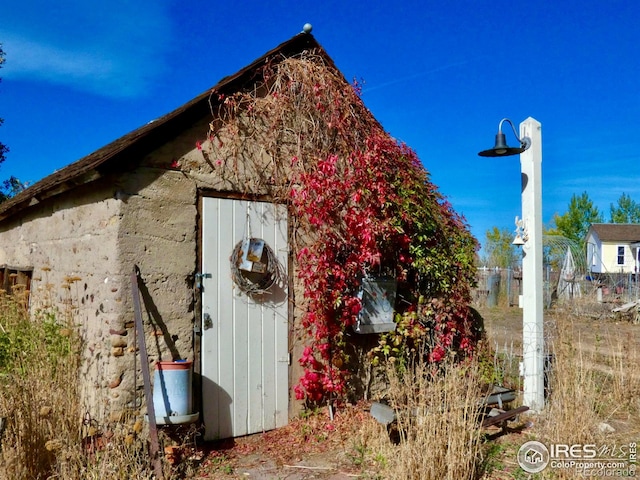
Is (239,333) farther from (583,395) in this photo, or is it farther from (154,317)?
(583,395)

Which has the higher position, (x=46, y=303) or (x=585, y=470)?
(x=46, y=303)

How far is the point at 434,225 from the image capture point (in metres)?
6.75

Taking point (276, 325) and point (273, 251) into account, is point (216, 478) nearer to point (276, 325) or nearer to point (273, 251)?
point (276, 325)

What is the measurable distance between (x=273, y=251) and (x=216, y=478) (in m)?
2.44

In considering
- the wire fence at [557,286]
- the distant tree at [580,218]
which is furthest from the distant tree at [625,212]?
the wire fence at [557,286]

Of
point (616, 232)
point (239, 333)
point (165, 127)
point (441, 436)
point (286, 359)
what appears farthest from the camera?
point (616, 232)

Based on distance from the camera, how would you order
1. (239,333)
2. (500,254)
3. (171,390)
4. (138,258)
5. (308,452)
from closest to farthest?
(171,390) < (138,258) < (308,452) < (239,333) < (500,254)

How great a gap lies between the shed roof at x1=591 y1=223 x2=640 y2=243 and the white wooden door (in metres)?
38.0

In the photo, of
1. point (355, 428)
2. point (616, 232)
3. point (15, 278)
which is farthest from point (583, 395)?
point (616, 232)

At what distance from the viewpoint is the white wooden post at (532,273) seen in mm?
5941

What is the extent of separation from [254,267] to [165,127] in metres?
1.73

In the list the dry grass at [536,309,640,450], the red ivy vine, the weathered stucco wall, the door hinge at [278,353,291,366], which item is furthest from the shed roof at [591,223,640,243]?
the weathered stucco wall

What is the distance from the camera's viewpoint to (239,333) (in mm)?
5480

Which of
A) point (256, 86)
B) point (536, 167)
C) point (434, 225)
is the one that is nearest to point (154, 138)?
point (256, 86)
